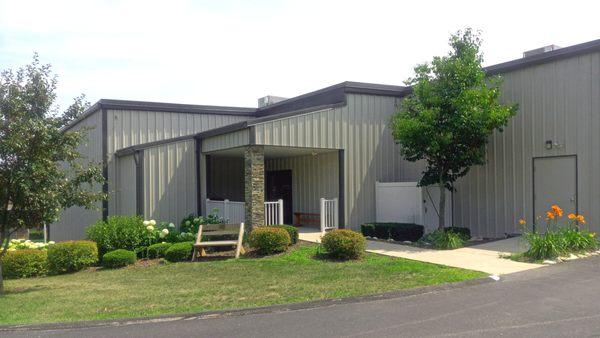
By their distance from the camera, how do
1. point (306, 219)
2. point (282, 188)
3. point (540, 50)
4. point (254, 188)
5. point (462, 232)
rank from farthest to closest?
point (282, 188) → point (306, 219) → point (540, 50) → point (254, 188) → point (462, 232)

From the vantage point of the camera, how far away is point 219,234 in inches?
547

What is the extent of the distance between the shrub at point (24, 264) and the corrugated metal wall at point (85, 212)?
3.70 meters

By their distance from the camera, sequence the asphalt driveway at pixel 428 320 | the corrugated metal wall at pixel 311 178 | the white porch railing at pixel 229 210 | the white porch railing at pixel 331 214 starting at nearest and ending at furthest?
the asphalt driveway at pixel 428 320
the white porch railing at pixel 229 210
the white porch railing at pixel 331 214
the corrugated metal wall at pixel 311 178

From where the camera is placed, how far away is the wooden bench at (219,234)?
1322 cm

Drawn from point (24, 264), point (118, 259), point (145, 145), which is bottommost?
point (24, 264)

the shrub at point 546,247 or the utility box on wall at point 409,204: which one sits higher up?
the utility box on wall at point 409,204

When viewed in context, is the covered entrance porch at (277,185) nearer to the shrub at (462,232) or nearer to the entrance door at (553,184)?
the shrub at (462,232)

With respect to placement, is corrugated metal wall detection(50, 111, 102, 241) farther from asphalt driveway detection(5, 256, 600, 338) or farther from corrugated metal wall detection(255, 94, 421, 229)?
asphalt driveway detection(5, 256, 600, 338)

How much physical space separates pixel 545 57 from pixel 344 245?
752 centimetres

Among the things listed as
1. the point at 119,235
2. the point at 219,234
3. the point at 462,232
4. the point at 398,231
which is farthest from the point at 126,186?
the point at 462,232

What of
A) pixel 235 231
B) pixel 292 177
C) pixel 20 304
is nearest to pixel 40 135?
pixel 20 304

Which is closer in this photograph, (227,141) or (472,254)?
(472,254)

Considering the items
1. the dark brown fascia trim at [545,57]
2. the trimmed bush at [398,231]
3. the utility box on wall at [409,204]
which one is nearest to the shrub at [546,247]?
the trimmed bush at [398,231]

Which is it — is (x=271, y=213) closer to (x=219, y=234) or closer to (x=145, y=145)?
(x=219, y=234)
